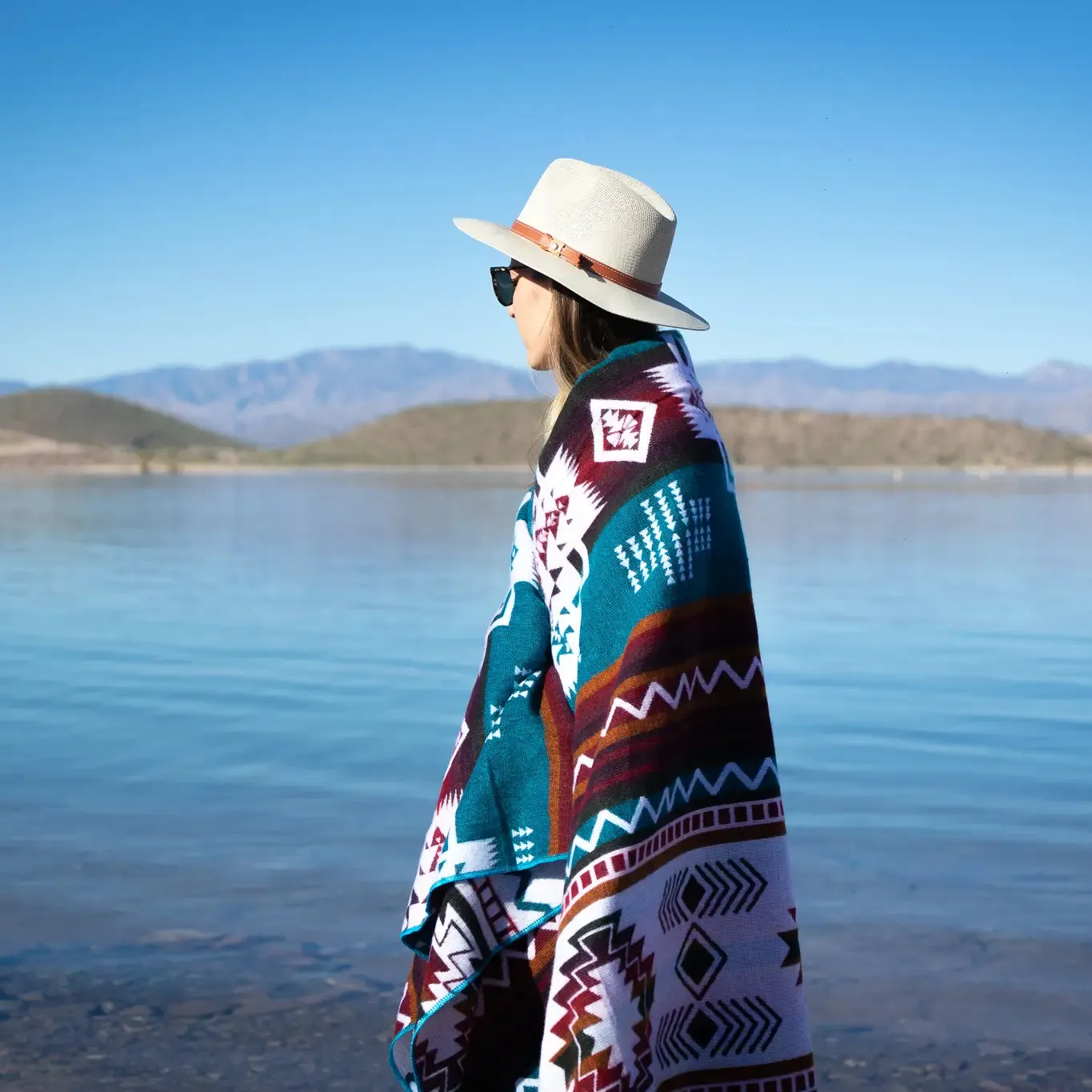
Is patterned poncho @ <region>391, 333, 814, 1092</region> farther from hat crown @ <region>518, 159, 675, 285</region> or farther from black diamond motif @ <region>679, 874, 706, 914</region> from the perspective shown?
hat crown @ <region>518, 159, 675, 285</region>

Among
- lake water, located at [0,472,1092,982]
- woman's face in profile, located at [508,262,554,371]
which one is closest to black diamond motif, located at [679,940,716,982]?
woman's face in profile, located at [508,262,554,371]


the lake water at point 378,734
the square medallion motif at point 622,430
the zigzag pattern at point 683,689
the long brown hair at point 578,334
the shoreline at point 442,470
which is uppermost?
the long brown hair at point 578,334

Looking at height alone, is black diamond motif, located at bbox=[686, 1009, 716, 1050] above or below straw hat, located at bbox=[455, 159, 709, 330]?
below

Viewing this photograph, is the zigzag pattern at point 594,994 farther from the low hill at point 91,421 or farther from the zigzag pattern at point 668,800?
the low hill at point 91,421

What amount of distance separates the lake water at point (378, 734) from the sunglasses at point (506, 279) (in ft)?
10.5

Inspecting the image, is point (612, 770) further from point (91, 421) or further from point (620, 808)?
point (91, 421)

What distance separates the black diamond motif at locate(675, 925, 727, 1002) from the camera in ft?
7.71

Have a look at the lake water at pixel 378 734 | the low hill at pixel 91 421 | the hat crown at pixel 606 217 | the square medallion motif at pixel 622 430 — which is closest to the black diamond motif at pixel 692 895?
the square medallion motif at pixel 622 430

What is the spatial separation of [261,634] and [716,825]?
1167 cm

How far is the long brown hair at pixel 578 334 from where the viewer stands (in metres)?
2.51

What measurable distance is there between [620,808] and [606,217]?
933mm

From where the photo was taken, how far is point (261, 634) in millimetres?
13719

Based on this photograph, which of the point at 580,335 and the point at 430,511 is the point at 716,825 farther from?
the point at 430,511

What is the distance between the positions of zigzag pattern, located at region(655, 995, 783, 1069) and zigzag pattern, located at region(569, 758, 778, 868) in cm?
29
